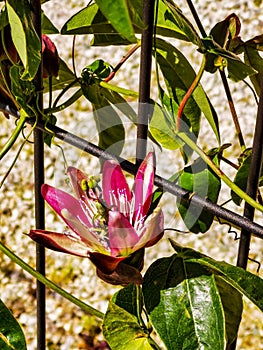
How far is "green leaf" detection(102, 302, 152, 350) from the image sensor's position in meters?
0.45

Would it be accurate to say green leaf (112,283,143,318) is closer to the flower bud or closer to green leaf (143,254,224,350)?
green leaf (143,254,224,350)

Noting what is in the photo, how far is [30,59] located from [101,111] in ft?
0.50

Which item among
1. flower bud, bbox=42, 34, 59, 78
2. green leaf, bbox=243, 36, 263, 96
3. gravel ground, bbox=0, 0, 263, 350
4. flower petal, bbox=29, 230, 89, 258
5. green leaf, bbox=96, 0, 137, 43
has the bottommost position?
flower petal, bbox=29, 230, 89, 258

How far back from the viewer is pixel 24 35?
1.23 feet

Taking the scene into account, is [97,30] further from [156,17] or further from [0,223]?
[0,223]

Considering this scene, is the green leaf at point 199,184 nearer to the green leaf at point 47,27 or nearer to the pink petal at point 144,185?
the pink petal at point 144,185

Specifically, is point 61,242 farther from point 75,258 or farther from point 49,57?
point 75,258

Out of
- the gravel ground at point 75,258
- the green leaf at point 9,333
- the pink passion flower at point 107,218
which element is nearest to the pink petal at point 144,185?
the pink passion flower at point 107,218

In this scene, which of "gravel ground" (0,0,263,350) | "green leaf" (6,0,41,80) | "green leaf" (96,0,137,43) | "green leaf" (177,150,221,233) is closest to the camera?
"green leaf" (96,0,137,43)

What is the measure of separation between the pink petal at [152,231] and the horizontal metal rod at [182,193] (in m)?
0.03

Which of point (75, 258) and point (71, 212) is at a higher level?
point (75, 258)

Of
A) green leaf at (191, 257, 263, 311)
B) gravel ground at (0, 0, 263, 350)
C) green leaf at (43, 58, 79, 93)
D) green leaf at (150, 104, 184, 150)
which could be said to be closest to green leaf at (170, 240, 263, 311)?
green leaf at (191, 257, 263, 311)

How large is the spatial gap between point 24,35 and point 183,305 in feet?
0.59

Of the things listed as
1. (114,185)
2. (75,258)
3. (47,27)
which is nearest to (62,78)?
(47,27)
